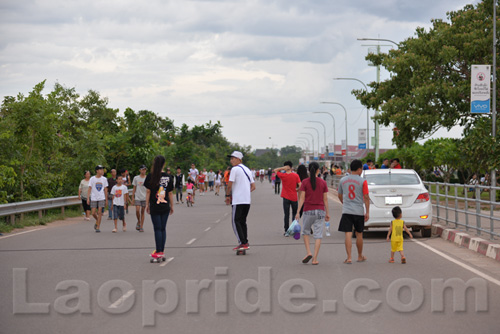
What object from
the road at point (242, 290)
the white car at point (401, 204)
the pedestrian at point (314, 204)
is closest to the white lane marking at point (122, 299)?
the road at point (242, 290)

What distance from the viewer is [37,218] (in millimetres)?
22891

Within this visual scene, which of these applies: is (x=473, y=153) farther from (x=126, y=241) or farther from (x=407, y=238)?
(x=126, y=241)

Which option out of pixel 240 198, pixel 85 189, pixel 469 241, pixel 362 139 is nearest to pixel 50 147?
pixel 85 189

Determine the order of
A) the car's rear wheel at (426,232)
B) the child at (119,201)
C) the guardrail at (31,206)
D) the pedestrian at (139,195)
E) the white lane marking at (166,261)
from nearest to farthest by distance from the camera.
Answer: the white lane marking at (166,261) < the car's rear wheel at (426,232) < the pedestrian at (139,195) < the child at (119,201) < the guardrail at (31,206)

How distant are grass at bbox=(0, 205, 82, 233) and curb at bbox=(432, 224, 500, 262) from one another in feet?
37.7

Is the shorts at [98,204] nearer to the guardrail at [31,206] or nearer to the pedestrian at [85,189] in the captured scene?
the guardrail at [31,206]

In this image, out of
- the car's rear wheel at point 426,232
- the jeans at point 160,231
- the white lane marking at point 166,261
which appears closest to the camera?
the white lane marking at point 166,261

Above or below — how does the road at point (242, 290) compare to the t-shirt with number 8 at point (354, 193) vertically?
below

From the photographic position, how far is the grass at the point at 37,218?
65.2ft

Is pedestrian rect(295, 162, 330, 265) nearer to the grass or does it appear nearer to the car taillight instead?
the car taillight

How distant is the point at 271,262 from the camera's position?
40.2ft

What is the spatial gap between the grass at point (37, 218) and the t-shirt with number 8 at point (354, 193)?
418 inches

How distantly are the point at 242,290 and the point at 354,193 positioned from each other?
380cm

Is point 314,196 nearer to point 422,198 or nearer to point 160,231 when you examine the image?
point 160,231
